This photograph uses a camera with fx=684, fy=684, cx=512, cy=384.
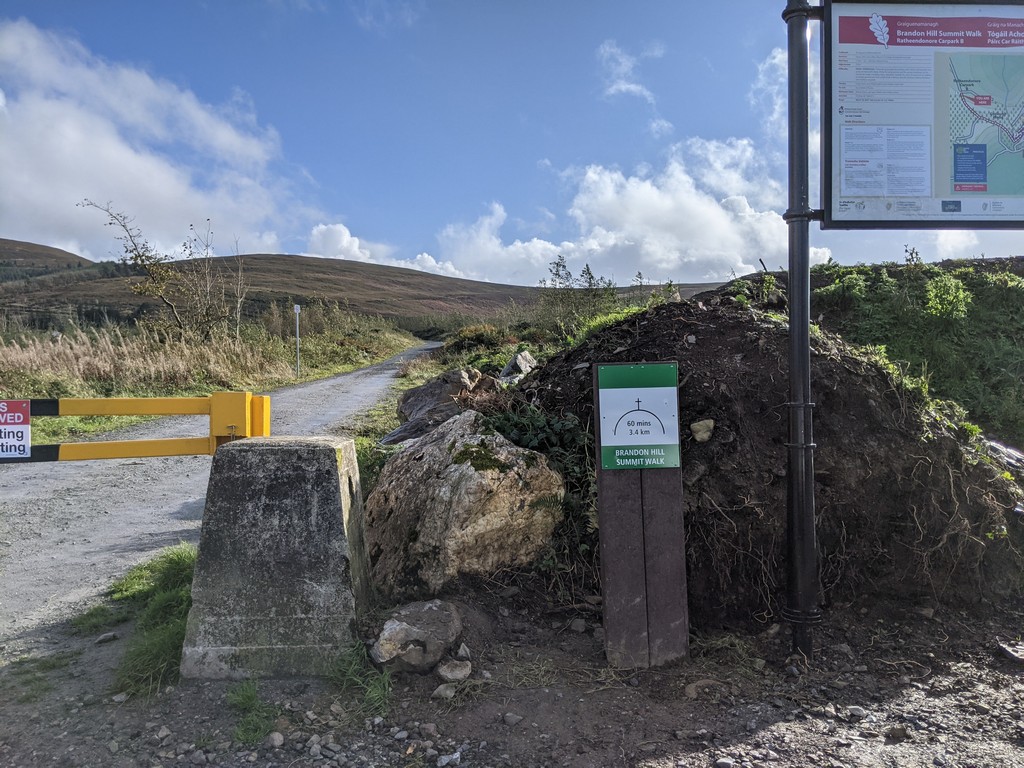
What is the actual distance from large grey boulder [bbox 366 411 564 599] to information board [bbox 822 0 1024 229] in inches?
81.9

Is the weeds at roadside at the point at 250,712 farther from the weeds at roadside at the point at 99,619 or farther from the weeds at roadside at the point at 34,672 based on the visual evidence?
the weeds at roadside at the point at 99,619

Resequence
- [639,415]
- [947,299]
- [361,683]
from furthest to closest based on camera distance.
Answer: [947,299], [639,415], [361,683]

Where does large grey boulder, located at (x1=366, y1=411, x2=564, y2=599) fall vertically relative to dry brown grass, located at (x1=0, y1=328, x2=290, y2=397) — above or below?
below

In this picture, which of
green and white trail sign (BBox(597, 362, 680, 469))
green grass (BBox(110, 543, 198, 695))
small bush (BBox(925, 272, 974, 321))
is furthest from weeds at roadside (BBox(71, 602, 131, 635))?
small bush (BBox(925, 272, 974, 321))

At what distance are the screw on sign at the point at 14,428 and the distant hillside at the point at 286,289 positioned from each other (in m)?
22.8

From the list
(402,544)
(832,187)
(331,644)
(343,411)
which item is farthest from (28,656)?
(343,411)

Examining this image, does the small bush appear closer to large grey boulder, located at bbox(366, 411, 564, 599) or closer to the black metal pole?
the black metal pole

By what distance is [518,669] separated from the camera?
3.13 meters

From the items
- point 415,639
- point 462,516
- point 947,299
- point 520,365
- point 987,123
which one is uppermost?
point 987,123

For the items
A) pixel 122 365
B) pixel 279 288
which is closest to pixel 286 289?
pixel 279 288

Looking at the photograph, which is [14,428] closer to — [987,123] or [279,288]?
[987,123]

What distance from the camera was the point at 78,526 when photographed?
603 cm

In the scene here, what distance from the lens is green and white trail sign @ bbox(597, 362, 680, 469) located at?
335 cm

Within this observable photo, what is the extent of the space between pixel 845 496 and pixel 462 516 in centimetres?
214
